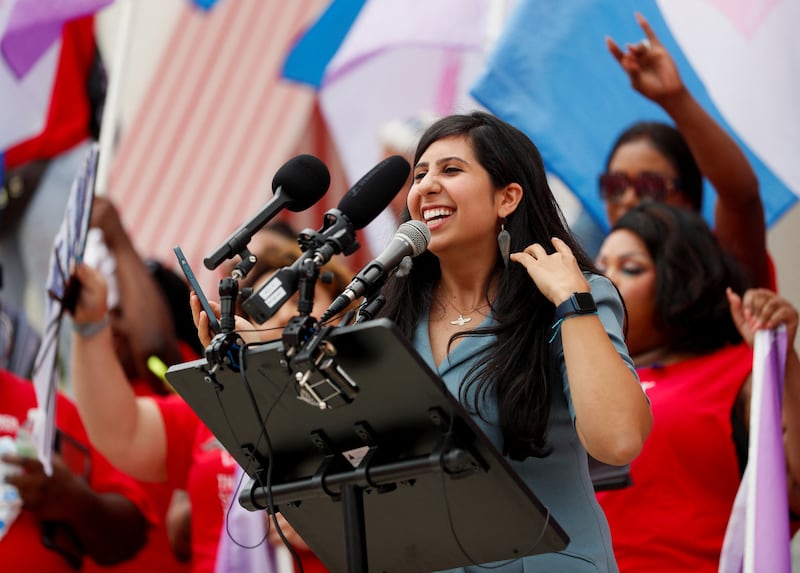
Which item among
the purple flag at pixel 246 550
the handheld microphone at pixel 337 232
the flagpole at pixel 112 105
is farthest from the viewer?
the flagpole at pixel 112 105

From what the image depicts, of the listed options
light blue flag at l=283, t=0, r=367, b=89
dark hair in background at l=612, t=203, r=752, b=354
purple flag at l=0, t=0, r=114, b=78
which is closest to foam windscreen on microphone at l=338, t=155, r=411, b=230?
dark hair in background at l=612, t=203, r=752, b=354

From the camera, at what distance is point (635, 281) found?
4.52m

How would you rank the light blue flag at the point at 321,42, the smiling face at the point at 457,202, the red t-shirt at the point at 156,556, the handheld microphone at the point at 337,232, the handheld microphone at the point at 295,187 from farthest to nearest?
the light blue flag at the point at 321,42
the red t-shirt at the point at 156,556
the smiling face at the point at 457,202
the handheld microphone at the point at 295,187
the handheld microphone at the point at 337,232

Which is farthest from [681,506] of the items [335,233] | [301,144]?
[301,144]

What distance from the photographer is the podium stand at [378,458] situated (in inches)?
96.0

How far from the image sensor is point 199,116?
9672mm

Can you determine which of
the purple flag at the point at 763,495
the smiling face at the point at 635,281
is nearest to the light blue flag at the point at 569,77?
the smiling face at the point at 635,281

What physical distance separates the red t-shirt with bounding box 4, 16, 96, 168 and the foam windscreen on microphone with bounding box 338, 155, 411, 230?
4.39 meters

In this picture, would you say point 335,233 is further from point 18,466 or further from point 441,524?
point 18,466

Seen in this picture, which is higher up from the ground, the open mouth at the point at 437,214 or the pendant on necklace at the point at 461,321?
the open mouth at the point at 437,214

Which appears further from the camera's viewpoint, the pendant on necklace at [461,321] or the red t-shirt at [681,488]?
the red t-shirt at [681,488]

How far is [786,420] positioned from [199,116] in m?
6.52

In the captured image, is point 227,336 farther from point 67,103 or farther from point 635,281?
point 67,103

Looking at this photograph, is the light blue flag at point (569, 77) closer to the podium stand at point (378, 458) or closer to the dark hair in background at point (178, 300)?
the dark hair in background at point (178, 300)
